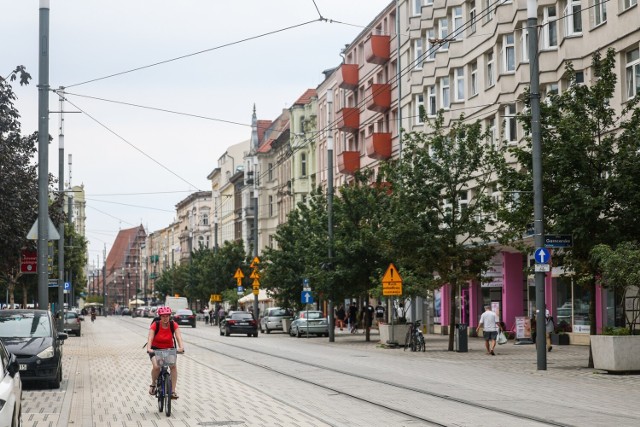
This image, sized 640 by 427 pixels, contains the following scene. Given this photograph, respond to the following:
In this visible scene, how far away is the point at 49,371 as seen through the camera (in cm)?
2147

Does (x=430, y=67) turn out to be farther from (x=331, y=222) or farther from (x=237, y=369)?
(x=237, y=369)

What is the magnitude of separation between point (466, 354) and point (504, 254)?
1456 cm

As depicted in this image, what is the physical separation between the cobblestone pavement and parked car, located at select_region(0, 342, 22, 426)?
2954mm

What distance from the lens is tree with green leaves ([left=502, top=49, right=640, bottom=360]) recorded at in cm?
2584

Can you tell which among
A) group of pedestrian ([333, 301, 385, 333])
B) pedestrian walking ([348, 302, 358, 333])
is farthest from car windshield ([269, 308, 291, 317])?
pedestrian walking ([348, 302, 358, 333])

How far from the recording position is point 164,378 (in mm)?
16625

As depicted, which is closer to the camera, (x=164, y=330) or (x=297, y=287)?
(x=164, y=330)

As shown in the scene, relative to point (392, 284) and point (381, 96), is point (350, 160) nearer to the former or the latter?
point (381, 96)

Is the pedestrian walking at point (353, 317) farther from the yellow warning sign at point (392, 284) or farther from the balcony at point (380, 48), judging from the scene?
the yellow warning sign at point (392, 284)

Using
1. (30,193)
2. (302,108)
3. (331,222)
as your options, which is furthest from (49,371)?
(302,108)

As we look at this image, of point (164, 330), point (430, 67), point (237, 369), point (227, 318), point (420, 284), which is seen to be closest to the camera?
point (164, 330)

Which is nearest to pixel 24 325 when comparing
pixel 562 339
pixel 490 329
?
pixel 490 329

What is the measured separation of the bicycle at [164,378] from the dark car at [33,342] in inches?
199

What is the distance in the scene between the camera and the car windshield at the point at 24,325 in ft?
73.0
